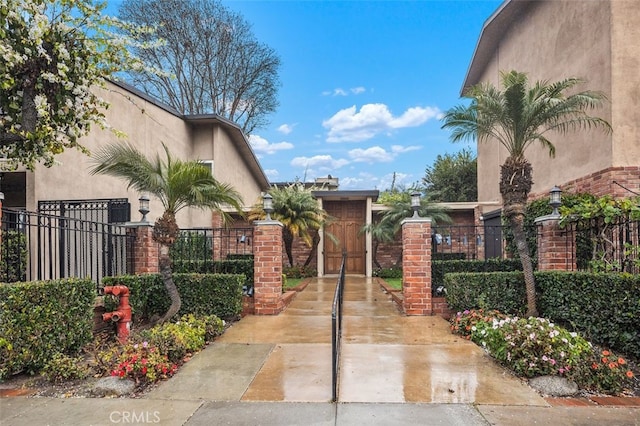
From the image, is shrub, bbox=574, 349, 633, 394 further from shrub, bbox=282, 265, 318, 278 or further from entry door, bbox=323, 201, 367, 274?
entry door, bbox=323, 201, 367, 274

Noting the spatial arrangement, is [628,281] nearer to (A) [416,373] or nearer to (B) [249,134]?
(A) [416,373]

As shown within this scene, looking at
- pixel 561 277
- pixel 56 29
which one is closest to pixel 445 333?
pixel 561 277

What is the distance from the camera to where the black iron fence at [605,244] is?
5.42 metres

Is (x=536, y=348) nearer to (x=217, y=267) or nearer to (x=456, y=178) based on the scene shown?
(x=217, y=267)

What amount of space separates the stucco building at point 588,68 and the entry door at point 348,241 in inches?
226

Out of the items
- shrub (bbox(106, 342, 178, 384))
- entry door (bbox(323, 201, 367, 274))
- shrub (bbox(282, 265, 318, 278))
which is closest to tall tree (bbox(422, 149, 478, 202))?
entry door (bbox(323, 201, 367, 274))

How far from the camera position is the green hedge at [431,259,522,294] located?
25.4 ft

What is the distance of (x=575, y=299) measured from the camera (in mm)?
5480

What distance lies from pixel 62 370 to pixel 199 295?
2815mm

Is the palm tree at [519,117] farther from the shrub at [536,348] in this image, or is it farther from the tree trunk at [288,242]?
the tree trunk at [288,242]

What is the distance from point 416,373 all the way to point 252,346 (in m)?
2.22

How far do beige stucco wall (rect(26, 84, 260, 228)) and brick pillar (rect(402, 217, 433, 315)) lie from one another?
5.13m

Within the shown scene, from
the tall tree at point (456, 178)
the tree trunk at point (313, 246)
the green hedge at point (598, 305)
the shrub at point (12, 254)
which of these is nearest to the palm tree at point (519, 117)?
the green hedge at point (598, 305)

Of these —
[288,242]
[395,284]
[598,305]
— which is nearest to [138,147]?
[288,242]
